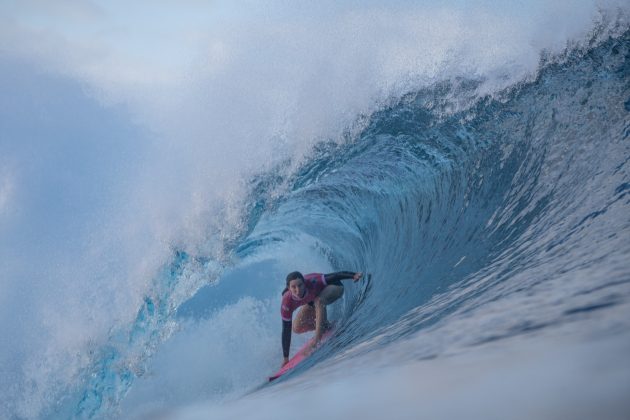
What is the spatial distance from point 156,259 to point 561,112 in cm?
532

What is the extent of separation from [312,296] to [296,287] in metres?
0.49

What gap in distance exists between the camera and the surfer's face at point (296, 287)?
16.8 feet

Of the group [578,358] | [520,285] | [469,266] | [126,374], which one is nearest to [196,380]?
[126,374]

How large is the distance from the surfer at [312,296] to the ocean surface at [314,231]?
305 millimetres

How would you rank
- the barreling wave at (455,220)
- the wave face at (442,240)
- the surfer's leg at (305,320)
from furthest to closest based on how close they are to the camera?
the surfer's leg at (305,320) < the barreling wave at (455,220) < the wave face at (442,240)

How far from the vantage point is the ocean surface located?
13.2 feet

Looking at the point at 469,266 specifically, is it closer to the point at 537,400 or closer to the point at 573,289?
the point at 573,289

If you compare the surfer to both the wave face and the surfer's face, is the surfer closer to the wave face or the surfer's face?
the surfer's face

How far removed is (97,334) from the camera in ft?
20.9

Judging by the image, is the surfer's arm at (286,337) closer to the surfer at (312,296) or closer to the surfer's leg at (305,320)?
the surfer at (312,296)

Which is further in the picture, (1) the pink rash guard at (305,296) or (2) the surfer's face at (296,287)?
(1) the pink rash guard at (305,296)

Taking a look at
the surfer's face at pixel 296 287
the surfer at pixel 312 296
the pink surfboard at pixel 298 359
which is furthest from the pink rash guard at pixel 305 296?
the pink surfboard at pixel 298 359

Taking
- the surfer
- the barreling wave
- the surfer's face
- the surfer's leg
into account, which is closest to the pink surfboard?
the surfer

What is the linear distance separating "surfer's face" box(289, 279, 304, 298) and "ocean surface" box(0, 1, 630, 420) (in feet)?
1.98
